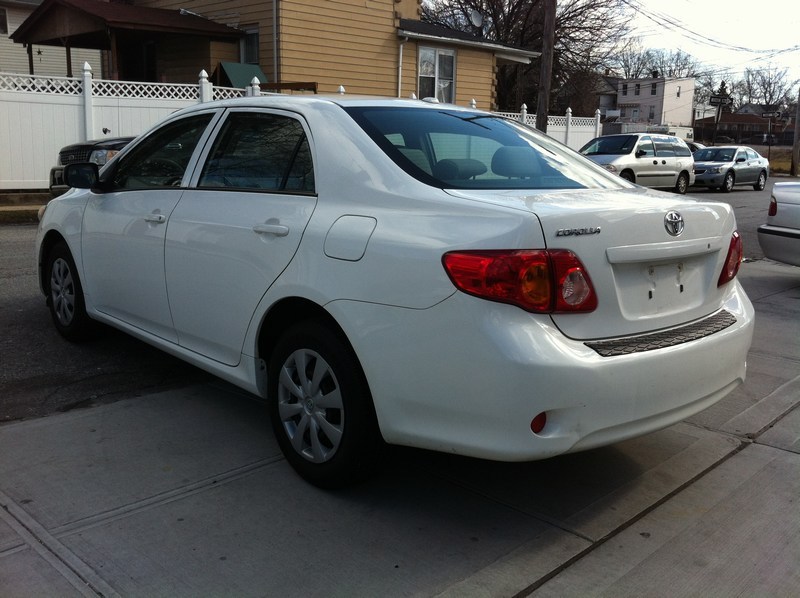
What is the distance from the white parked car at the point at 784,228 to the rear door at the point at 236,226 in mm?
6305

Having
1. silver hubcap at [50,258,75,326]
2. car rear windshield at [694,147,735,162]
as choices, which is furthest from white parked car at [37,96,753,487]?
car rear windshield at [694,147,735,162]

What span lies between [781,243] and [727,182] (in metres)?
17.6

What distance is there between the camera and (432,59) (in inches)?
877

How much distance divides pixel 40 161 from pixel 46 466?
1239 centimetres

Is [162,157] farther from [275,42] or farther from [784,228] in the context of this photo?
[275,42]

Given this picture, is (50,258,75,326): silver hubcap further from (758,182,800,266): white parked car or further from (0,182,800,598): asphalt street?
(758,182,800,266): white parked car

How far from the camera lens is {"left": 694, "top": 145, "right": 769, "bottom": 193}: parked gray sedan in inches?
946

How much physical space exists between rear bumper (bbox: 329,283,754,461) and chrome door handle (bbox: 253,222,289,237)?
53 cm

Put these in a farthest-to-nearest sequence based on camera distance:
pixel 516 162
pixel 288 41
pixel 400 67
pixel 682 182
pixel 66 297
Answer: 1. pixel 682 182
2. pixel 400 67
3. pixel 288 41
4. pixel 66 297
5. pixel 516 162

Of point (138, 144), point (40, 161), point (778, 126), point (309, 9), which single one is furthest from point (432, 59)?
point (778, 126)

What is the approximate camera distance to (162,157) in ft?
14.8

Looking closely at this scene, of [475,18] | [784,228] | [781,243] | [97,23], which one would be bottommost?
[781,243]

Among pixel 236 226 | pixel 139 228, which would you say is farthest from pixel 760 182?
pixel 236 226

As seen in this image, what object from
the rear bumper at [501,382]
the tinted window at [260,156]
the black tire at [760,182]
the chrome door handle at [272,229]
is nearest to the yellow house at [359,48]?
the black tire at [760,182]
